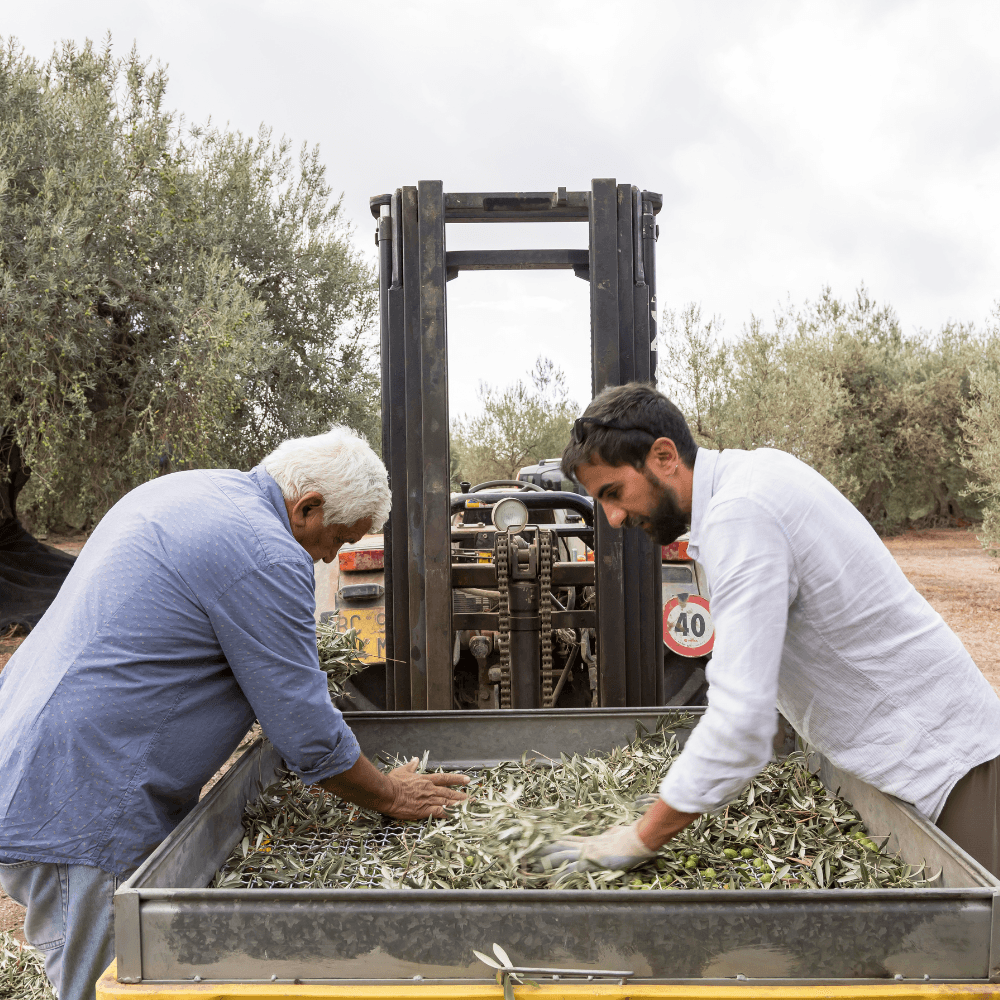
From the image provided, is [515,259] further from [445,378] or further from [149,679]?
[149,679]

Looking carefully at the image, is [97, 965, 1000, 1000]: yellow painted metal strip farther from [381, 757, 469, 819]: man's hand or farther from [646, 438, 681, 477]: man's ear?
[646, 438, 681, 477]: man's ear

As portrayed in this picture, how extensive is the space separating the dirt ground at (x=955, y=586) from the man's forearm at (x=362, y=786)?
2744 mm

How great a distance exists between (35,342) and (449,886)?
10112 millimetres

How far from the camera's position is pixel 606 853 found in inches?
76.4

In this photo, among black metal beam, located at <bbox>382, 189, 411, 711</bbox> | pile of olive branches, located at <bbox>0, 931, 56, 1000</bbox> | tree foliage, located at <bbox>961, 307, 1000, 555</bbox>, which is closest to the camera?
pile of olive branches, located at <bbox>0, 931, 56, 1000</bbox>

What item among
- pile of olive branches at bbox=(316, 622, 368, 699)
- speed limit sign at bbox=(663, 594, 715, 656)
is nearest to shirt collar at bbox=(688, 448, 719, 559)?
pile of olive branches at bbox=(316, 622, 368, 699)

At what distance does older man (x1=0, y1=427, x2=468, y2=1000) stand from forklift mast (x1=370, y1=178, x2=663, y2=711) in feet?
5.01

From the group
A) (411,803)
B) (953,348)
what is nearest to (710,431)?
(953,348)

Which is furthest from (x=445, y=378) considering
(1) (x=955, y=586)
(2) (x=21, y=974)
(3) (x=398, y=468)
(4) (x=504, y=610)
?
(1) (x=955, y=586)

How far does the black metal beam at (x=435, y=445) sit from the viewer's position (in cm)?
372

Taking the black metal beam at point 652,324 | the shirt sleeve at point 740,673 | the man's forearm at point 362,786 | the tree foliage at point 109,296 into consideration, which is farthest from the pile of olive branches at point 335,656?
the tree foliage at point 109,296

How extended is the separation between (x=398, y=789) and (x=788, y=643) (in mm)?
1120

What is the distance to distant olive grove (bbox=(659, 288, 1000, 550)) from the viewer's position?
22.2 meters

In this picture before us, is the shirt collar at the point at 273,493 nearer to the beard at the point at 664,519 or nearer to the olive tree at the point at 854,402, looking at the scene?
the beard at the point at 664,519
